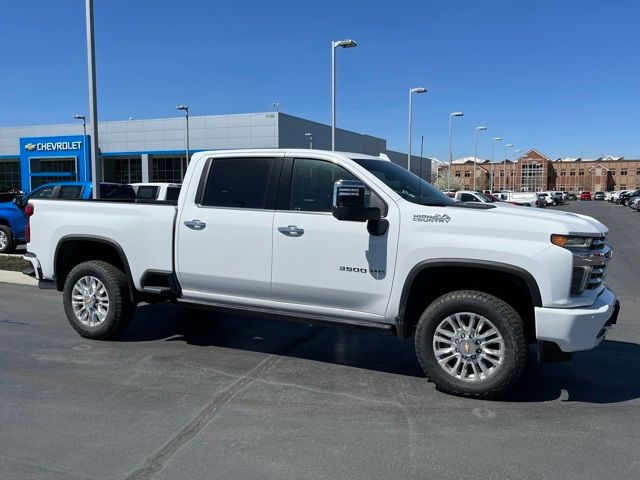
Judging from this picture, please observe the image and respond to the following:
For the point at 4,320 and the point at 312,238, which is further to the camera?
the point at 4,320

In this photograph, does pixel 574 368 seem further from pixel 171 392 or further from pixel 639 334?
pixel 171 392

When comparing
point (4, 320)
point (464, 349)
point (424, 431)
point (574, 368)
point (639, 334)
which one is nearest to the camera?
→ point (424, 431)

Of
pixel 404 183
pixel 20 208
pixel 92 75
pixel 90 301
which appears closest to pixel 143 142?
pixel 20 208

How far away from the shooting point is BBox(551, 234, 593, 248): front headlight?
439 centimetres

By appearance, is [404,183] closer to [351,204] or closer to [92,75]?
[351,204]

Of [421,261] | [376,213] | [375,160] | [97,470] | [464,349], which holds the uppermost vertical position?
[375,160]

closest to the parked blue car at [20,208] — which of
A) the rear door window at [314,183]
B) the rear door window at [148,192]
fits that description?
the rear door window at [148,192]

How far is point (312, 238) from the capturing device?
5207 mm

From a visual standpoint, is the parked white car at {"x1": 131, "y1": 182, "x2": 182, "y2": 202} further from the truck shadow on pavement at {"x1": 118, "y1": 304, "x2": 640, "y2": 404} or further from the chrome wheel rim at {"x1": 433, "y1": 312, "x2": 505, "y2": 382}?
the chrome wheel rim at {"x1": 433, "y1": 312, "x2": 505, "y2": 382}

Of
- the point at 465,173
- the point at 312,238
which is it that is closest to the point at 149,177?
the point at 312,238

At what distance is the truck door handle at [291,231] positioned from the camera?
17.2ft

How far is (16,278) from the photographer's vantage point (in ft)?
34.9

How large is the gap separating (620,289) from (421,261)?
270 inches

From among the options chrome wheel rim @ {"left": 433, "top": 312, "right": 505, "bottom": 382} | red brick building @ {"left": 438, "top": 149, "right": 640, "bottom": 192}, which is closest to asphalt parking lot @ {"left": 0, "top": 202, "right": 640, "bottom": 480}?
chrome wheel rim @ {"left": 433, "top": 312, "right": 505, "bottom": 382}
